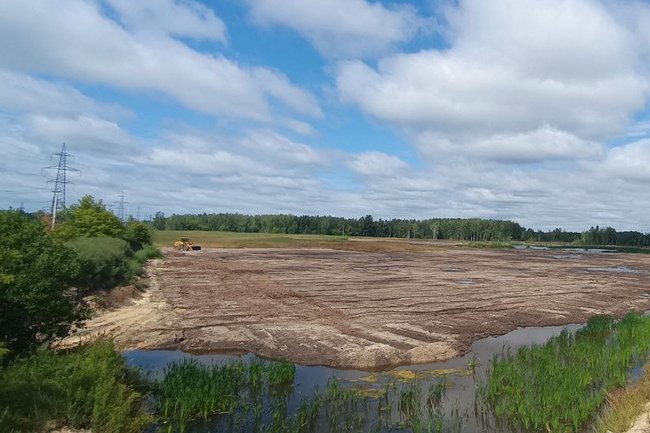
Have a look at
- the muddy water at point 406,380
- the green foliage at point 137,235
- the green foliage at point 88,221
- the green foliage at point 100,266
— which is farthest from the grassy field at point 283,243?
the muddy water at point 406,380

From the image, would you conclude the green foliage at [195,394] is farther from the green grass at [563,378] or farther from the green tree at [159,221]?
the green tree at [159,221]

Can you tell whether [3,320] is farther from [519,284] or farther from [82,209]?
[519,284]

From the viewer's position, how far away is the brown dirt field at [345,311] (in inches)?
659

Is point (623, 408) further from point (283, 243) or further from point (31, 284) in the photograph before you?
point (283, 243)

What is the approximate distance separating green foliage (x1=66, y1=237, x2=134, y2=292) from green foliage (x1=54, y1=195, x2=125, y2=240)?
214 inches

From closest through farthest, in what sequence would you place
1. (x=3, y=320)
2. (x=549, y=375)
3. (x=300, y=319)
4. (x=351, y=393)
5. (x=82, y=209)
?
(x=3, y=320), (x=351, y=393), (x=549, y=375), (x=300, y=319), (x=82, y=209)

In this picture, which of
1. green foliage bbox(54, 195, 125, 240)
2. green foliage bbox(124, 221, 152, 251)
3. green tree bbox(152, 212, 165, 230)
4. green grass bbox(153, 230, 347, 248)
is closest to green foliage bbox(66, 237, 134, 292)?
green foliage bbox(54, 195, 125, 240)

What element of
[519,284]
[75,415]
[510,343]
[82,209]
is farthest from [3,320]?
[519,284]

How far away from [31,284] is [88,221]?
26392mm

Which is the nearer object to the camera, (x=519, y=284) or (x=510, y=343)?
(x=510, y=343)

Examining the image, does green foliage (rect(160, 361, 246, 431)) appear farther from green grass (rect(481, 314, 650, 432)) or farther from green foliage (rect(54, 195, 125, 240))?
green foliage (rect(54, 195, 125, 240))

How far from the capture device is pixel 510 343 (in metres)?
19.1

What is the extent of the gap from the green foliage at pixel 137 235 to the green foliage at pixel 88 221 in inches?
288

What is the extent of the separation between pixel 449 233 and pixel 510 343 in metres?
178
